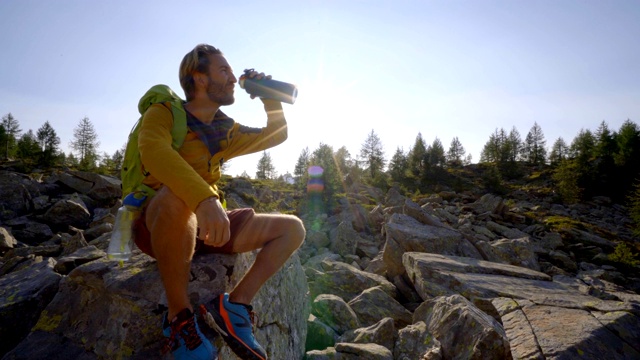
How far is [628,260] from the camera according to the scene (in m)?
18.6

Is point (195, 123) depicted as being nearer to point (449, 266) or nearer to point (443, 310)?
point (443, 310)

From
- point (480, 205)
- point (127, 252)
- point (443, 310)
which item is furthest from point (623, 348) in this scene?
point (480, 205)

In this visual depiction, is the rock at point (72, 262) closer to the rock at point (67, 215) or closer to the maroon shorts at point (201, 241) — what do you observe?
the maroon shorts at point (201, 241)

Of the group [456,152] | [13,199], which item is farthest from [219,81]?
[456,152]

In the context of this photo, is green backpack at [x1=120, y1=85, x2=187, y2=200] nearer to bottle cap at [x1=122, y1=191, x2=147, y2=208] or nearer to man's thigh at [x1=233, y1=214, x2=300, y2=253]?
bottle cap at [x1=122, y1=191, x2=147, y2=208]

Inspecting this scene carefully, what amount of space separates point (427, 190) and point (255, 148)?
188ft

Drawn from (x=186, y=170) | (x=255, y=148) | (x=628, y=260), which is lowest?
(x=628, y=260)

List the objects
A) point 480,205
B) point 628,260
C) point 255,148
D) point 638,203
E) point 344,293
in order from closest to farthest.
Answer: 1. point 255,148
2. point 344,293
3. point 628,260
4. point 480,205
5. point 638,203

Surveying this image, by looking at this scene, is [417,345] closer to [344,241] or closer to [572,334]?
[572,334]

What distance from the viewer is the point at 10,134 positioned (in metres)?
69.8

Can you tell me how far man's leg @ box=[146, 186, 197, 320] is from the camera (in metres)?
2.66

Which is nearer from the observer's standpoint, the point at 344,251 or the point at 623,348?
the point at 623,348

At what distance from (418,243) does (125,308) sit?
10.2 m

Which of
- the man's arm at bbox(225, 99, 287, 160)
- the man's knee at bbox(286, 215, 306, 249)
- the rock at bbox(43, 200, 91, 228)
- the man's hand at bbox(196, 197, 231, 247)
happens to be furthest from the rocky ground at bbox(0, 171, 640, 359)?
the rock at bbox(43, 200, 91, 228)
